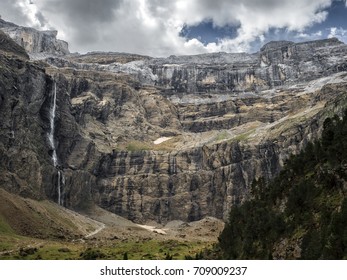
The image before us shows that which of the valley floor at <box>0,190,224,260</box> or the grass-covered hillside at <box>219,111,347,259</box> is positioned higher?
the grass-covered hillside at <box>219,111,347,259</box>

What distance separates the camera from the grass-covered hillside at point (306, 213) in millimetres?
41562

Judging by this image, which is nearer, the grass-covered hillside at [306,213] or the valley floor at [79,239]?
the grass-covered hillside at [306,213]

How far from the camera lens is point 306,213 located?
173 ft

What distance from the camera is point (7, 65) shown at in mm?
193875

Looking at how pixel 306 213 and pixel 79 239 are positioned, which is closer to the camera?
pixel 306 213

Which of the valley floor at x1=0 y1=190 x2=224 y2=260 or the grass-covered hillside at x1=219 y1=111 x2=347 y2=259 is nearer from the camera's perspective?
the grass-covered hillside at x1=219 y1=111 x2=347 y2=259

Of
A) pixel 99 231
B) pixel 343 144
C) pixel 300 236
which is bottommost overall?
pixel 99 231

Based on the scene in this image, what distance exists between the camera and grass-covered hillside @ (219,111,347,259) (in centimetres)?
4156

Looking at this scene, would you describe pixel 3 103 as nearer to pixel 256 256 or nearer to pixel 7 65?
pixel 7 65

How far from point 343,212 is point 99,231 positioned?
137937 millimetres

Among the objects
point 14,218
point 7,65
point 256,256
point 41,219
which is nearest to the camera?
point 256,256

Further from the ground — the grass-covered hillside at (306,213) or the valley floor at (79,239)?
the grass-covered hillside at (306,213)

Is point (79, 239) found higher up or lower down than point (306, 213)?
lower down
